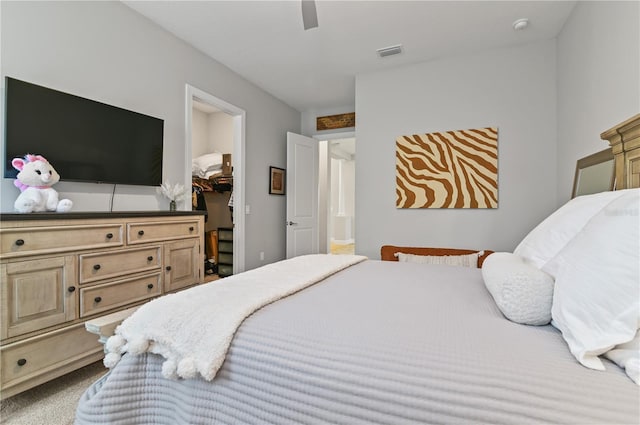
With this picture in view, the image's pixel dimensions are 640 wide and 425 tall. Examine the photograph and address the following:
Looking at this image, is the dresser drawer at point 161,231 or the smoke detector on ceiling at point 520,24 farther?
the smoke detector on ceiling at point 520,24

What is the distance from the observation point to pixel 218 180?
14.6ft

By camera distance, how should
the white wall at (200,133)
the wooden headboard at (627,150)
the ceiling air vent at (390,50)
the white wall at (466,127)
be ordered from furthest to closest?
the white wall at (200,133)
the ceiling air vent at (390,50)
the white wall at (466,127)
the wooden headboard at (627,150)

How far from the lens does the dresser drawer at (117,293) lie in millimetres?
1733

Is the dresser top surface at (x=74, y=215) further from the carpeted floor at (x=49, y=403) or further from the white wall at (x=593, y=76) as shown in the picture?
the white wall at (x=593, y=76)

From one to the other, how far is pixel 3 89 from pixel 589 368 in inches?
113

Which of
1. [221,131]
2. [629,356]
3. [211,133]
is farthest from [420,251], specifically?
[211,133]

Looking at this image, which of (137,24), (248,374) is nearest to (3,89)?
(137,24)

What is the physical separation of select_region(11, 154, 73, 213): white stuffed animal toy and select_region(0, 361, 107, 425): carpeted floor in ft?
3.35

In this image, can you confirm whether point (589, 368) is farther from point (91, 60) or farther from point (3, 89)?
point (91, 60)

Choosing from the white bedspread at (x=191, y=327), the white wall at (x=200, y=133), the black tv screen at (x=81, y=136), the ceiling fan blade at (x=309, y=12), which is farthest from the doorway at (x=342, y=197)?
the white bedspread at (x=191, y=327)

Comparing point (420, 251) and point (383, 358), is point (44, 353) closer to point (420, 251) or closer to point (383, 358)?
point (383, 358)

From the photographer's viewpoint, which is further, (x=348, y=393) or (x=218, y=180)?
(x=218, y=180)

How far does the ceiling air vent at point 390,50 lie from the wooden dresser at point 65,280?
2.63 m

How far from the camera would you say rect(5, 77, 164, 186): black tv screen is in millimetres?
1740
